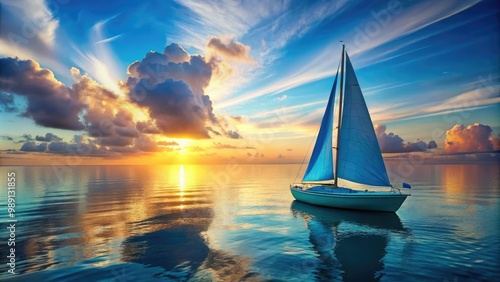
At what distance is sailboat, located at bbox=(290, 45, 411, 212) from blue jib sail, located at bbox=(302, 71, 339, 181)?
149 mm

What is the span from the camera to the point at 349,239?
2109 cm

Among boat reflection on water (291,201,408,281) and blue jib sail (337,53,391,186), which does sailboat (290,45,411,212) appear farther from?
boat reflection on water (291,201,408,281)

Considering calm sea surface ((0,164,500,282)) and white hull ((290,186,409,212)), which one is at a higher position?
white hull ((290,186,409,212))

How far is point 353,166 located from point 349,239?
1387 centimetres

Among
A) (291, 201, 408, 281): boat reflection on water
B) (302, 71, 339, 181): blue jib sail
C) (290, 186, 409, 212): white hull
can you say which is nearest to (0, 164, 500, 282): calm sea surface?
(291, 201, 408, 281): boat reflection on water

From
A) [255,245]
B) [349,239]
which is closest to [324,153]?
[349,239]

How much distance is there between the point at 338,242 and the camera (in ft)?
67.0

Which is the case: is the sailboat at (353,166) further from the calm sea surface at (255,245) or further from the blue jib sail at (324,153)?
the calm sea surface at (255,245)

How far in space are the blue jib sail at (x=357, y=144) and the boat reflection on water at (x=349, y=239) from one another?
4627 millimetres

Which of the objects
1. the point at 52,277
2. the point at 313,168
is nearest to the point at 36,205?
the point at 52,277

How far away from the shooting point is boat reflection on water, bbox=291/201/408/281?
14.8 meters

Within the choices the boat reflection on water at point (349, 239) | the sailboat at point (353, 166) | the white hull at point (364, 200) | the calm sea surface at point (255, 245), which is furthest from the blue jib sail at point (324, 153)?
the calm sea surface at point (255, 245)

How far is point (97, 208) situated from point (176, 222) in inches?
630

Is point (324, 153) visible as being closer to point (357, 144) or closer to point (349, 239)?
point (357, 144)
